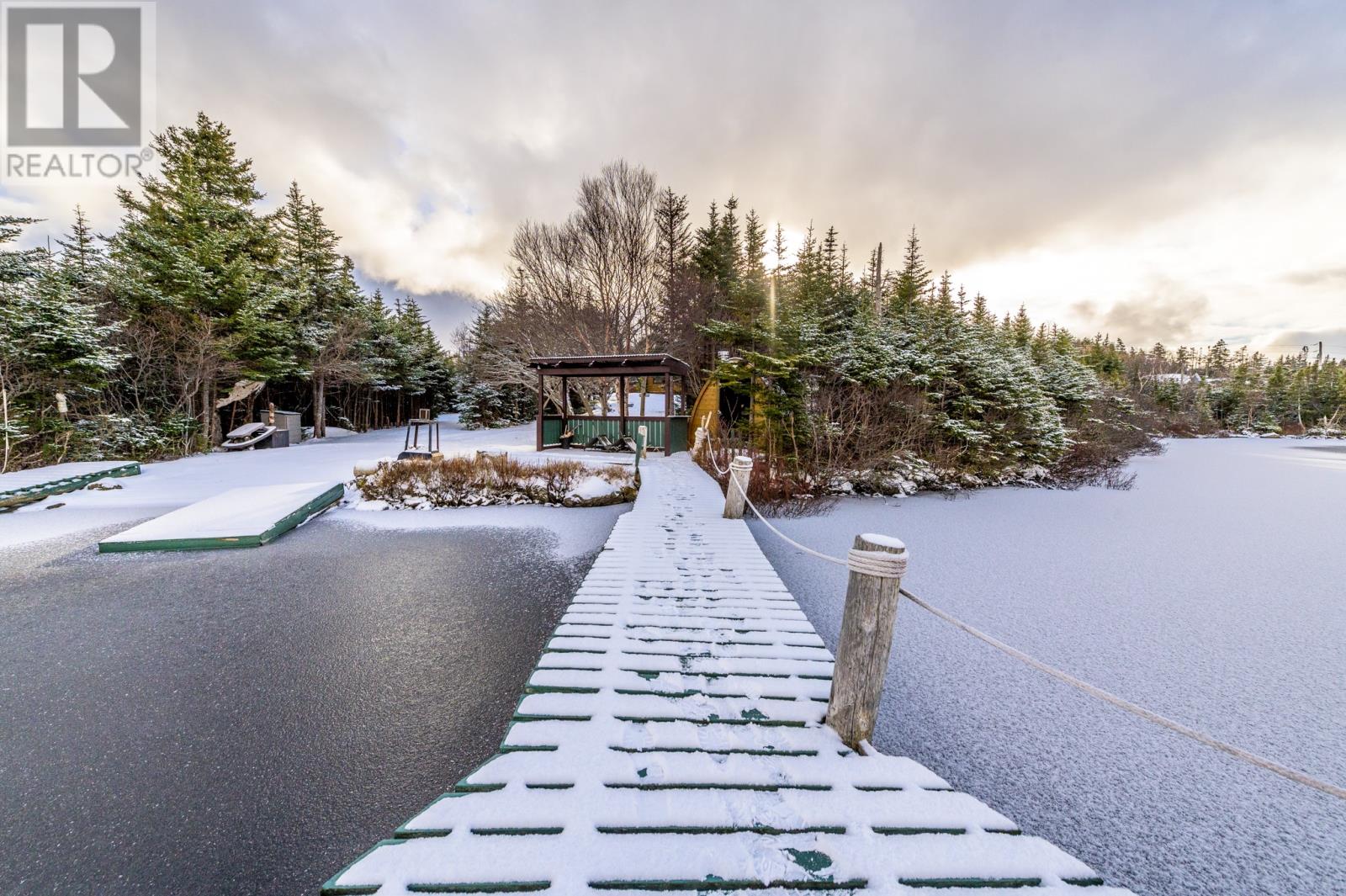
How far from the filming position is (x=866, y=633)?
5.86 ft

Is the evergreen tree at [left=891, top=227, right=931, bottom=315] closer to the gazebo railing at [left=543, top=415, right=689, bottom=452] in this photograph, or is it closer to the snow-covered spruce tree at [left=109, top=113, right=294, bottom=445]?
the gazebo railing at [left=543, top=415, right=689, bottom=452]

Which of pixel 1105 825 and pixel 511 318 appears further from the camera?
pixel 511 318

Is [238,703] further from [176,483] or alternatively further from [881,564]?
[176,483]

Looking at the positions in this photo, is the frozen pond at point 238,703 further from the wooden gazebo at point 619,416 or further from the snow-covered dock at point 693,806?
the wooden gazebo at point 619,416

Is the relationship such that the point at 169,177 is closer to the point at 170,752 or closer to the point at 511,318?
the point at 511,318

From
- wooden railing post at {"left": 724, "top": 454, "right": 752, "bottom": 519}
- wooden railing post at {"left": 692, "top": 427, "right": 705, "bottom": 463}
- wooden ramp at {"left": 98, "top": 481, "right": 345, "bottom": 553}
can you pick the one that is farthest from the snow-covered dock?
wooden railing post at {"left": 692, "top": 427, "right": 705, "bottom": 463}

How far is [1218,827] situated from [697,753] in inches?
89.4

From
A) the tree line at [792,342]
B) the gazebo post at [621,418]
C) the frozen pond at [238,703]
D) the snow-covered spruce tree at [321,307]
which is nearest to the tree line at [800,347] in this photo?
the tree line at [792,342]

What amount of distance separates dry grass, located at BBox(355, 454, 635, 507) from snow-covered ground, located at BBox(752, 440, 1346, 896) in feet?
11.4

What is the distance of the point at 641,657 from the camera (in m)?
2.40

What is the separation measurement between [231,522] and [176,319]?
34.1 ft

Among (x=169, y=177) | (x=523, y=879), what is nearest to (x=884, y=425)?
(x=523, y=879)

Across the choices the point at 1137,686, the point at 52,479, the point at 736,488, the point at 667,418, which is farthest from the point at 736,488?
the point at 52,479

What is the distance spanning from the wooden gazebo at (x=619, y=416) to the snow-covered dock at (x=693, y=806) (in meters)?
8.70
